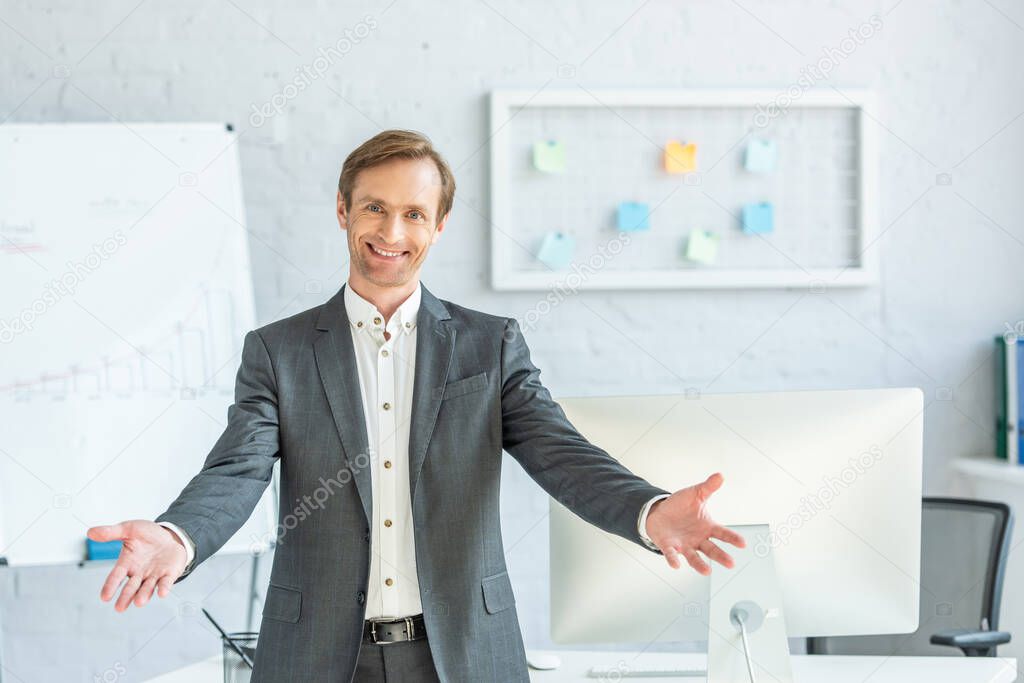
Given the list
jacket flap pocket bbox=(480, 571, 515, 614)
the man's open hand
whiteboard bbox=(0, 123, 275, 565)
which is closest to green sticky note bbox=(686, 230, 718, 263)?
whiteboard bbox=(0, 123, 275, 565)

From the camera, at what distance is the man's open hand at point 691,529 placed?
1.15 metres

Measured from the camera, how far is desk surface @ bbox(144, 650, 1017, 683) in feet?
5.77

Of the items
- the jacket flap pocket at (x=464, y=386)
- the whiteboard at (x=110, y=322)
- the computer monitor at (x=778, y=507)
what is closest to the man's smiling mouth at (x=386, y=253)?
the jacket flap pocket at (x=464, y=386)

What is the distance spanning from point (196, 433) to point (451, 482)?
128cm

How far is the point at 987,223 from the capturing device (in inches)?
116

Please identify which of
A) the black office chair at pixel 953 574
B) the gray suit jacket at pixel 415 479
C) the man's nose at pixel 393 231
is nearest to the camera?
the gray suit jacket at pixel 415 479

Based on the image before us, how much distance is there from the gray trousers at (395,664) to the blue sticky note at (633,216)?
167 cm

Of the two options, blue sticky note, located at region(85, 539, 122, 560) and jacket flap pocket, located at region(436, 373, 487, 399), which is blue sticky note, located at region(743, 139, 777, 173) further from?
blue sticky note, located at region(85, 539, 122, 560)

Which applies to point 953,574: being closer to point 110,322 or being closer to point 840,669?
point 840,669

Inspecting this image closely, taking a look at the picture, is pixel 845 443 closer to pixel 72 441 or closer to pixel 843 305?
pixel 843 305

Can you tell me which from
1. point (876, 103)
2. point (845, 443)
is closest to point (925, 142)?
point (876, 103)

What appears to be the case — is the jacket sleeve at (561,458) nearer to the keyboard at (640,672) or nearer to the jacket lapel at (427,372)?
the jacket lapel at (427,372)

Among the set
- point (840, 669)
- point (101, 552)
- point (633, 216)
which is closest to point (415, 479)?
point (840, 669)

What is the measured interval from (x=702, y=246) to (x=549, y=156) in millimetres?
501
